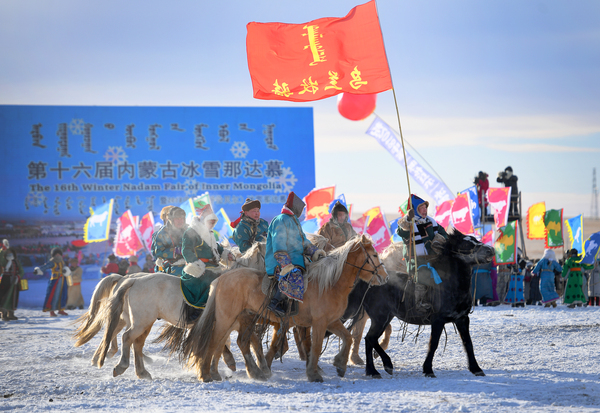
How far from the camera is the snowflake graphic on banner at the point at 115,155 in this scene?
2562 cm

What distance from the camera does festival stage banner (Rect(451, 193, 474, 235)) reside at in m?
14.4

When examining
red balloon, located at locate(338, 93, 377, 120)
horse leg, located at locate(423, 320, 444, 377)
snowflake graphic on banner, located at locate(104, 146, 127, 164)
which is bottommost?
horse leg, located at locate(423, 320, 444, 377)

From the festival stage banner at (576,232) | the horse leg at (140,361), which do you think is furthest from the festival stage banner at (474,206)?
the horse leg at (140,361)

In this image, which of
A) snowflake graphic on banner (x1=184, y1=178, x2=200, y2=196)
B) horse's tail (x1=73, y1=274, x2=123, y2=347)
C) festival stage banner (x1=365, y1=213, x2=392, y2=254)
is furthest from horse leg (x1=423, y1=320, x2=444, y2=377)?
snowflake graphic on banner (x1=184, y1=178, x2=200, y2=196)

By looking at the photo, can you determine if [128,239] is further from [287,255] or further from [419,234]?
[287,255]

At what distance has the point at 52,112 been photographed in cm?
2530

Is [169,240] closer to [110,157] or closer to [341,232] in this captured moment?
[341,232]

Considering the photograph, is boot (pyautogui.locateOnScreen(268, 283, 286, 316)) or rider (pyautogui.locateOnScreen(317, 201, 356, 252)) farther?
rider (pyautogui.locateOnScreen(317, 201, 356, 252))

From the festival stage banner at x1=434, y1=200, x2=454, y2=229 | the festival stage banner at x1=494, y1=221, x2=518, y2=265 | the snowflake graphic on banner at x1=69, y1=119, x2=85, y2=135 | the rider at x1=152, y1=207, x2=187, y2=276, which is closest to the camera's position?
the rider at x1=152, y1=207, x2=187, y2=276

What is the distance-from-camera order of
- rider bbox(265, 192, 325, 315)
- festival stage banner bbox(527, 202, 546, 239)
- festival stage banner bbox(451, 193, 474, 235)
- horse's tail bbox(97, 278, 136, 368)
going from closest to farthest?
1. rider bbox(265, 192, 325, 315)
2. horse's tail bbox(97, 278, 136, 368)
3. festival stage banner bbox(451, 193, 474, 235)
4. festival stage banner bbox(527, 202, 546, 239)

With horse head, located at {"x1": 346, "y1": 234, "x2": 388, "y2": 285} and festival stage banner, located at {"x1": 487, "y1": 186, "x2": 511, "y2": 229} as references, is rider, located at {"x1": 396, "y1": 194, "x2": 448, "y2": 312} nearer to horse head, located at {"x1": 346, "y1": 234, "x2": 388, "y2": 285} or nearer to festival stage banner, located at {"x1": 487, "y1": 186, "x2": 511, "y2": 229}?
horse head, located at {"x1": 346, "y1": 234, "x2": 388, "y2": 285}

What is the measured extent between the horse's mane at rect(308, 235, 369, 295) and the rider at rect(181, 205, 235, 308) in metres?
1.15

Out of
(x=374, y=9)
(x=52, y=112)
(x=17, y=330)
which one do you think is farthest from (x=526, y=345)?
(x=52, y=112)

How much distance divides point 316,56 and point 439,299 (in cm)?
318
